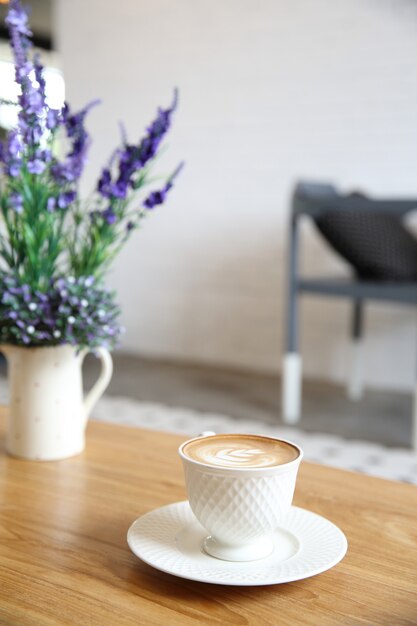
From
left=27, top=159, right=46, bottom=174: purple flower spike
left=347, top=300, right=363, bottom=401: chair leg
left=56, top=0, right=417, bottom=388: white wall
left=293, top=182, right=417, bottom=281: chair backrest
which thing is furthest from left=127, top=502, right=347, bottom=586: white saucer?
left=56, top=0, right=417, bottom=388: white wall

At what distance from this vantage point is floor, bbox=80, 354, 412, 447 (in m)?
2.33

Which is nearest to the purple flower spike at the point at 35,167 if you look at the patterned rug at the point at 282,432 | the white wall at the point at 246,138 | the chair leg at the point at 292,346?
the patterned rug at the point at 282,432

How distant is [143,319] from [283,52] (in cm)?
142

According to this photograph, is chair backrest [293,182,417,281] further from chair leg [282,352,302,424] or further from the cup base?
the cup base

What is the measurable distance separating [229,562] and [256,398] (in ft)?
7.03

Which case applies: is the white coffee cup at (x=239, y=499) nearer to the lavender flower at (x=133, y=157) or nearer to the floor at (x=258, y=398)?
the lavender flower at (x=133, y=157)

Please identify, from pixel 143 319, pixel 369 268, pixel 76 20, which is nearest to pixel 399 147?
pixel 369 268

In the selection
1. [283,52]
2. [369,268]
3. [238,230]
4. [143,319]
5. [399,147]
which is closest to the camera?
[369,268]

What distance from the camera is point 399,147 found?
9.22ft

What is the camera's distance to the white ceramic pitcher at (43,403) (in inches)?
35.2

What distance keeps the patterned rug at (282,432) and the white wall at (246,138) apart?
0.84m

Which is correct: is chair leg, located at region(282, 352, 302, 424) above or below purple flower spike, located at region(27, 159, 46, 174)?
below

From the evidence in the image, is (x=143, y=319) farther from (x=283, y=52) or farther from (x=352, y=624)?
(x=352, y=624)

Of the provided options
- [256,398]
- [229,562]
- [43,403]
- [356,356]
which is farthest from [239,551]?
[356,356]
